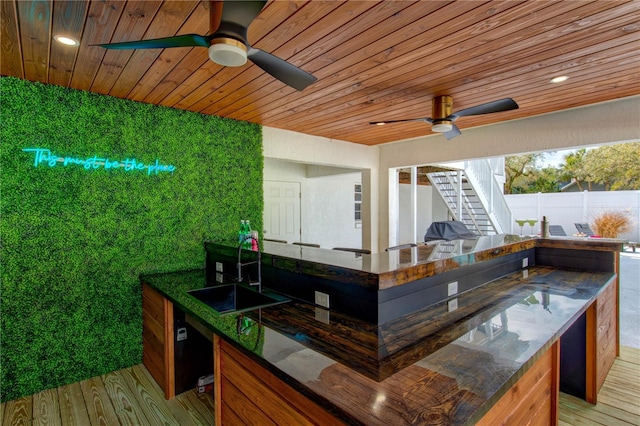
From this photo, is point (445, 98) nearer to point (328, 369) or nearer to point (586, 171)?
point (328, 369)

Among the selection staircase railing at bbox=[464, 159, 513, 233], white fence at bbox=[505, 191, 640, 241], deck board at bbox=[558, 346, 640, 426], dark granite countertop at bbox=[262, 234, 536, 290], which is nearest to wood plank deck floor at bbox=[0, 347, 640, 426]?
deck board at bbox=[558, 346, 640, 426]

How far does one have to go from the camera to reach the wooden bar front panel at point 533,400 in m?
1.19

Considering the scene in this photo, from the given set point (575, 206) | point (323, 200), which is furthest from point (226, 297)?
point (575, 206)

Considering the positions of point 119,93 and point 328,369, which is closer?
point 328,369

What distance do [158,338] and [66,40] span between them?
2.25 m

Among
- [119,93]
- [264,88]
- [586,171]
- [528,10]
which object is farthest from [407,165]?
[586,171]

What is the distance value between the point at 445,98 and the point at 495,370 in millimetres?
2560

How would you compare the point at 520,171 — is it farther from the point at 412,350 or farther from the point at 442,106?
the point at 412,350

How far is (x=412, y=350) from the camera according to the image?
1.34m

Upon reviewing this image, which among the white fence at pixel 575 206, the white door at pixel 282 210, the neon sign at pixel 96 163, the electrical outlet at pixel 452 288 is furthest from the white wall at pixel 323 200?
the white fence at pixel 575 206

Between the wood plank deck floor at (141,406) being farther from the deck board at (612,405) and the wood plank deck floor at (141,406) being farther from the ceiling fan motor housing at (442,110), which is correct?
the ceiling fan motor housing at (442,110)

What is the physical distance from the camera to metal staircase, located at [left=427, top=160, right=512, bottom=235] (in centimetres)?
737

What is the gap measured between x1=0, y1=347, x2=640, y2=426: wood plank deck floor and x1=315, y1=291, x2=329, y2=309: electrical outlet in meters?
1.28

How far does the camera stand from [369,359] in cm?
127
